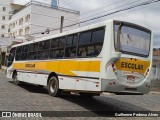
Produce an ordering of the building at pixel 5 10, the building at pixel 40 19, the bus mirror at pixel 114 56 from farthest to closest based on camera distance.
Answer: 1. the building at pixel 5 10
2. the building at pixel 40 19
3. the bus mirror at pixel 114 56

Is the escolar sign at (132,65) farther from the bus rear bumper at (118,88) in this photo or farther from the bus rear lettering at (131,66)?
the bus rear bumper at (118,88)

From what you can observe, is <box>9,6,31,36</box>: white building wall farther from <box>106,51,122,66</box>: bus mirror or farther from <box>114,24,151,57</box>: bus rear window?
<box>106,51,122,66</box>: bus mirror

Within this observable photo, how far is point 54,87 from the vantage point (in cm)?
1506

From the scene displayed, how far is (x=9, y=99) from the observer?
13.0m

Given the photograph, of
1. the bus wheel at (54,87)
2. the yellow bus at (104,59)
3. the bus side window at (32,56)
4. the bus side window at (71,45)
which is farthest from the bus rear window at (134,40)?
the bus side window at (32,56)

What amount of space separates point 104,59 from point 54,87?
4.91 m

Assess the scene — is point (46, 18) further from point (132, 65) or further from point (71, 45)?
point (132, 65)

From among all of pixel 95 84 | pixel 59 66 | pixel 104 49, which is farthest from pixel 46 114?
pixel 59 66

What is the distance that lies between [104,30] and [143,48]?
1952mm

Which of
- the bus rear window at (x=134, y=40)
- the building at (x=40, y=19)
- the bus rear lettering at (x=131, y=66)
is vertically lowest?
the bus rear lettering at (x=131, y=66)

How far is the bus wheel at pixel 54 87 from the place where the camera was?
14.5 meters

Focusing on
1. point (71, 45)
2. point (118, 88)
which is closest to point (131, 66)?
point (118, 88)

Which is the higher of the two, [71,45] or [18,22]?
[18,22]

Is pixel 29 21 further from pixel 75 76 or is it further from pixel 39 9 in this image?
pixel 75 76
